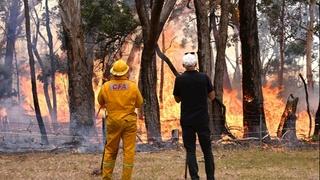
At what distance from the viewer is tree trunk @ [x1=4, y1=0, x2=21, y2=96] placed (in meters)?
33.8

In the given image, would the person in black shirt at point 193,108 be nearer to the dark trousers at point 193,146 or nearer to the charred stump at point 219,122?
the dark trousers at point 193,146

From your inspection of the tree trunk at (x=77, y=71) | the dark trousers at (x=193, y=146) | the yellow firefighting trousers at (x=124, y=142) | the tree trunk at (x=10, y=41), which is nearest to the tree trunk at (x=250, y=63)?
the tree trunk at (x=77, y=71)

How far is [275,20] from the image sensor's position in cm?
3234

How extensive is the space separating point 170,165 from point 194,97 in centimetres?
360

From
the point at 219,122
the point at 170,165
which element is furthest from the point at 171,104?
the point at 170,165

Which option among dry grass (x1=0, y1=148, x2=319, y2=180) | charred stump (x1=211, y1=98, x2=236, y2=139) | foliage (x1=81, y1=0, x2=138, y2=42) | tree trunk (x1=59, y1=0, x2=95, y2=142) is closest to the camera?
dry grass (x1=0, y1=148, x2=319, y2=180)

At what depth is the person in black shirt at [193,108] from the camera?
7383mm

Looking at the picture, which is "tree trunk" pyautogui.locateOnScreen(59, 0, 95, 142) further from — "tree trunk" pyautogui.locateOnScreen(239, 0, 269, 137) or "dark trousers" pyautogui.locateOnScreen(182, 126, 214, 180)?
"dark trousers" pyautogui.locateOnScreen(182, 126, 214, 180)

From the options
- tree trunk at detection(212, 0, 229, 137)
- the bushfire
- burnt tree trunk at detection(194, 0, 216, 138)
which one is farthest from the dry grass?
the bushfire

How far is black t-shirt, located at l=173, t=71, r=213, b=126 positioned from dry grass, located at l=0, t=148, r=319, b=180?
1.95 meters

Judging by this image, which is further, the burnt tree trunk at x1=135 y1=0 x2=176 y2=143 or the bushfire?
the bushfire

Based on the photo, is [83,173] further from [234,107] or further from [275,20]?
[234,107]

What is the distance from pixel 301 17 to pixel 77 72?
73.1ft

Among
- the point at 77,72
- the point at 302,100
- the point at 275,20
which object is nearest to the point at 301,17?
the point at 275,20
